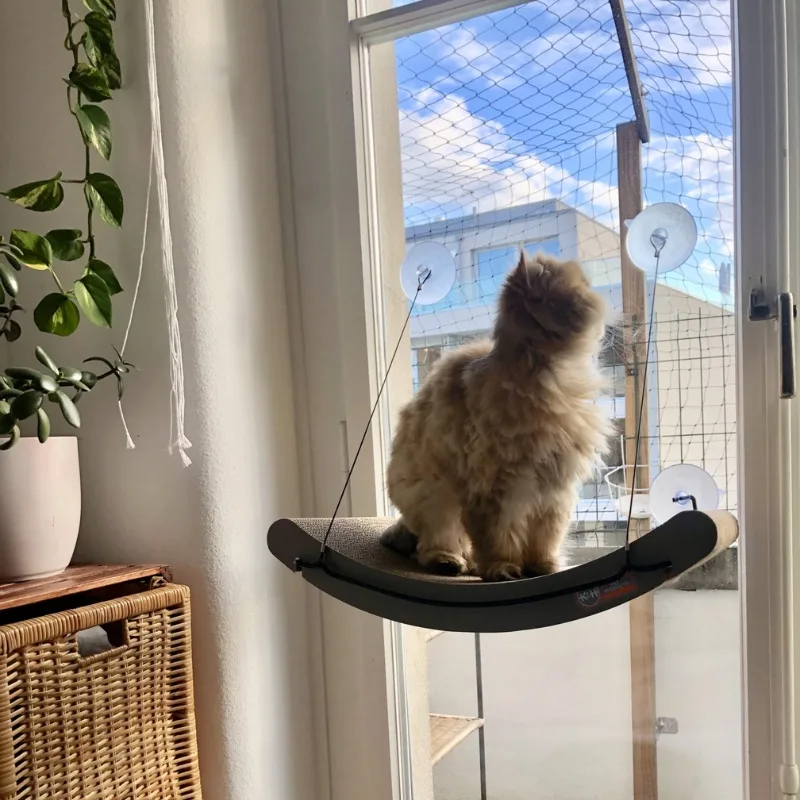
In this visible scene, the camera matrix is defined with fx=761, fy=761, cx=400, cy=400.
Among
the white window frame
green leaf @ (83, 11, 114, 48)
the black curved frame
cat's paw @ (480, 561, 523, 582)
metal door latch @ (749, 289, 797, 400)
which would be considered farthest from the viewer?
the white window frame

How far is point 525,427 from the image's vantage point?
89 cm

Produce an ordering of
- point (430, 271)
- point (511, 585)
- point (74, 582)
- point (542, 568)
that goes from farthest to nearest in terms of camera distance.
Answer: point (430, 271)
point (74, 582)
point (542, 568)
point (511, 585)

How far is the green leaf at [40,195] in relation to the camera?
1.05m

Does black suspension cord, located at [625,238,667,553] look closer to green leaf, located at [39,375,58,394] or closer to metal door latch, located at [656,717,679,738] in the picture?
metal door latch, located at [656,717,679,738]

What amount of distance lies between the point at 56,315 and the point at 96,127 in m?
0.28

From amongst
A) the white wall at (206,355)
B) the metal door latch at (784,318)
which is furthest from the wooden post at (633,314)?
the white wall at (206,355)

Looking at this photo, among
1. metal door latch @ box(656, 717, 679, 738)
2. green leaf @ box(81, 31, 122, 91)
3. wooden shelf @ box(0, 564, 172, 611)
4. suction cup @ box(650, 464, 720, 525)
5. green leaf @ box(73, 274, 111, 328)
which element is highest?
green leaf @ box(81, 31, 122, 91)

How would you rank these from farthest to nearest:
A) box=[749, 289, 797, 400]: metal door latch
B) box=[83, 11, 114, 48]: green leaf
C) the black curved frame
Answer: box=[83, 11, 114, 48]: green leaf → box=[749, 289, 797, 400]: metal door latch → the black curved frame

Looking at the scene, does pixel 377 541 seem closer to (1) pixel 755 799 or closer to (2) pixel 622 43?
(1) pixel 755 799

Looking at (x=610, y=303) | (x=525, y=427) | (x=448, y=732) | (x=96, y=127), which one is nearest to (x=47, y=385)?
(x=96, y=127)

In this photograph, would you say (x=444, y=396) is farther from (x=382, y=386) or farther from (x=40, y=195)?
(x=40, y=195)

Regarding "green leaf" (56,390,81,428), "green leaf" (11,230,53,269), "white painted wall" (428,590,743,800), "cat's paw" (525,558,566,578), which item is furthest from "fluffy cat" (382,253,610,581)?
"green leaf" (11,230,53,269)

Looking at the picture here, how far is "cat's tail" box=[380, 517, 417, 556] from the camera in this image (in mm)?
1020

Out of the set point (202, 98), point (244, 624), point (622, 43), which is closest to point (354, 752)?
point (244, 624)
